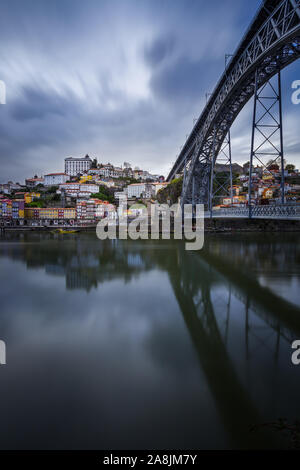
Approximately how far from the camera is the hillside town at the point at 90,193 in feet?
115

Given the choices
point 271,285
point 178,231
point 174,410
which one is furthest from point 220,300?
point 178,231

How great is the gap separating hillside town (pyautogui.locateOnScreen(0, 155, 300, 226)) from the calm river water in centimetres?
1489

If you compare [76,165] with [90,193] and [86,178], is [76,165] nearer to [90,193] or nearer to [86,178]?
[86,178]

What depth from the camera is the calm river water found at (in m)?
2.16

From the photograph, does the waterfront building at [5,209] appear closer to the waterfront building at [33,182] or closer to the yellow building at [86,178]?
the yellow building at [86,178]

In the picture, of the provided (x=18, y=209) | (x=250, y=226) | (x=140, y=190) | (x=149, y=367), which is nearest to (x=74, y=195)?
(x=18, y=209)

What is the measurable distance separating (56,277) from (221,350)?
7.06m

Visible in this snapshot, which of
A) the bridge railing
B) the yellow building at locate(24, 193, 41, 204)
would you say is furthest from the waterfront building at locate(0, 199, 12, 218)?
the bridge railing

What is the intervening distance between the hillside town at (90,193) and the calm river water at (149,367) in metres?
14.9

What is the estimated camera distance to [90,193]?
65.1 metres

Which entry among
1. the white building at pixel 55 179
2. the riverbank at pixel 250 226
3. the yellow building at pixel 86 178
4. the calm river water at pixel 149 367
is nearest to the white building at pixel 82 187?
the white building at pixel 55 179

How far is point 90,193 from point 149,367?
214 ft
